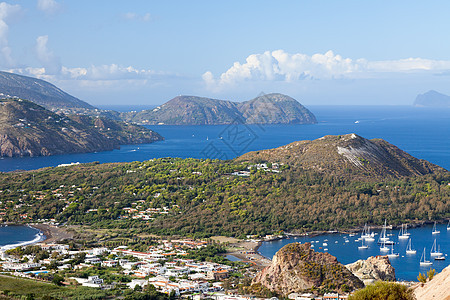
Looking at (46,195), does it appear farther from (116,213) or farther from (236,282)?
(236,282)

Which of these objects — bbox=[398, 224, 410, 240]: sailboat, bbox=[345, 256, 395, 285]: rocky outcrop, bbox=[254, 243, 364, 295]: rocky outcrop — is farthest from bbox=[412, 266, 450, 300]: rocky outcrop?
bbox=[398, 224, 410, 240]: sailboat

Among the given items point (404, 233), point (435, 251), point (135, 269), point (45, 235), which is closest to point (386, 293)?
point (135, 269)

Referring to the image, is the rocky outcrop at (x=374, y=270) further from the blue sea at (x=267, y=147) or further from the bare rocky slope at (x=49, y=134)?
the bare rocky slope at (x=49, y=134)

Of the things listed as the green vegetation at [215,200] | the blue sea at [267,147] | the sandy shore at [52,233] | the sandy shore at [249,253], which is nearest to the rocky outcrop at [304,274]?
the sandy shore at [249,253]

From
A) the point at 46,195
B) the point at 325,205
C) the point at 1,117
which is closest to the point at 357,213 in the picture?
the point at 325,205

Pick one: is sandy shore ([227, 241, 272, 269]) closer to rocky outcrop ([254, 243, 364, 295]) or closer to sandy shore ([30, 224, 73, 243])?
rocky outcrop ([254, 243, 364, 295])

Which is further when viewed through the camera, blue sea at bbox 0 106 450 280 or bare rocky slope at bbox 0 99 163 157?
bare rocky slope at bbox 0 99 163 157
